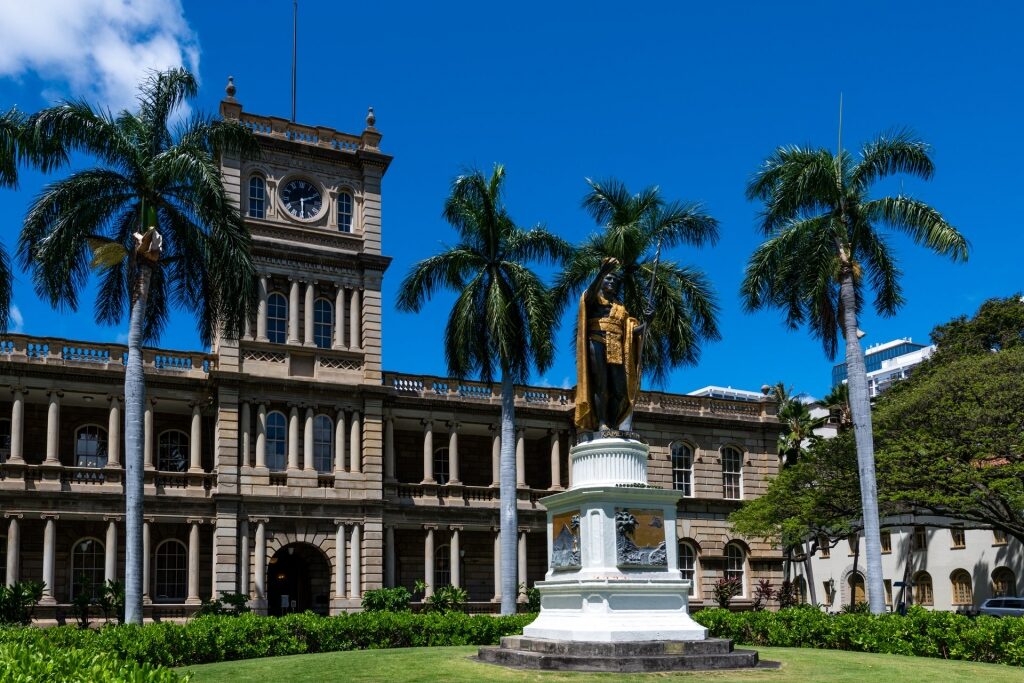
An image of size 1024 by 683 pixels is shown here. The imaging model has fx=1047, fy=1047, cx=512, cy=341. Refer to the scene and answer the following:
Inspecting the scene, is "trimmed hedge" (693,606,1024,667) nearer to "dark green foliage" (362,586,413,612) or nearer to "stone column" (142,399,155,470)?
"dark green foliage" (362,586,413,612)

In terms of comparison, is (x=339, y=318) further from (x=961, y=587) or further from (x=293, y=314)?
(x=961, y=587)

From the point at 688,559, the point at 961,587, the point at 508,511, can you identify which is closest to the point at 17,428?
the point at 508,511

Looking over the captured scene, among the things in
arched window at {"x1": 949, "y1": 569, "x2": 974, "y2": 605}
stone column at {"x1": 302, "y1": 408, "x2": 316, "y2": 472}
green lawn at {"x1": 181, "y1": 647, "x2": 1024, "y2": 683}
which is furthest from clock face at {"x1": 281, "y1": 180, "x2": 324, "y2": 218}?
arched window at {"x1": 949, "y1": 569, "x2": 974, "y2": 605}

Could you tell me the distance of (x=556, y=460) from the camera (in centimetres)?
4088

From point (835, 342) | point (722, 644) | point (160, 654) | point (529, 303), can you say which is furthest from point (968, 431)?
point (160, 654)

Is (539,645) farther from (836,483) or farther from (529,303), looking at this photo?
(836,483)

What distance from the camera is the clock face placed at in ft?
123

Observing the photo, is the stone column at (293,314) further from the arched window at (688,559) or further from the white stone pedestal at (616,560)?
the white stone pedestal at (616,560)

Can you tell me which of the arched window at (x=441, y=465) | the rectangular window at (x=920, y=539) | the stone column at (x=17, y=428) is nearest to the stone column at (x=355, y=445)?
the arched window at (x=441, y=465)

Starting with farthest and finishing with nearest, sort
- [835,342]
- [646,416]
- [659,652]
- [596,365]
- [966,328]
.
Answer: [966,328] < [646,416] < [835,342] < [596,365] < [659,652]

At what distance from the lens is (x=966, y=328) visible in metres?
47.5

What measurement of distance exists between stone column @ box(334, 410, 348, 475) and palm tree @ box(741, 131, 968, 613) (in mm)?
14899

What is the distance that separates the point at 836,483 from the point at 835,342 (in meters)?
5.47

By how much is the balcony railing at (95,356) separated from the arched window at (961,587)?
3593 cm
